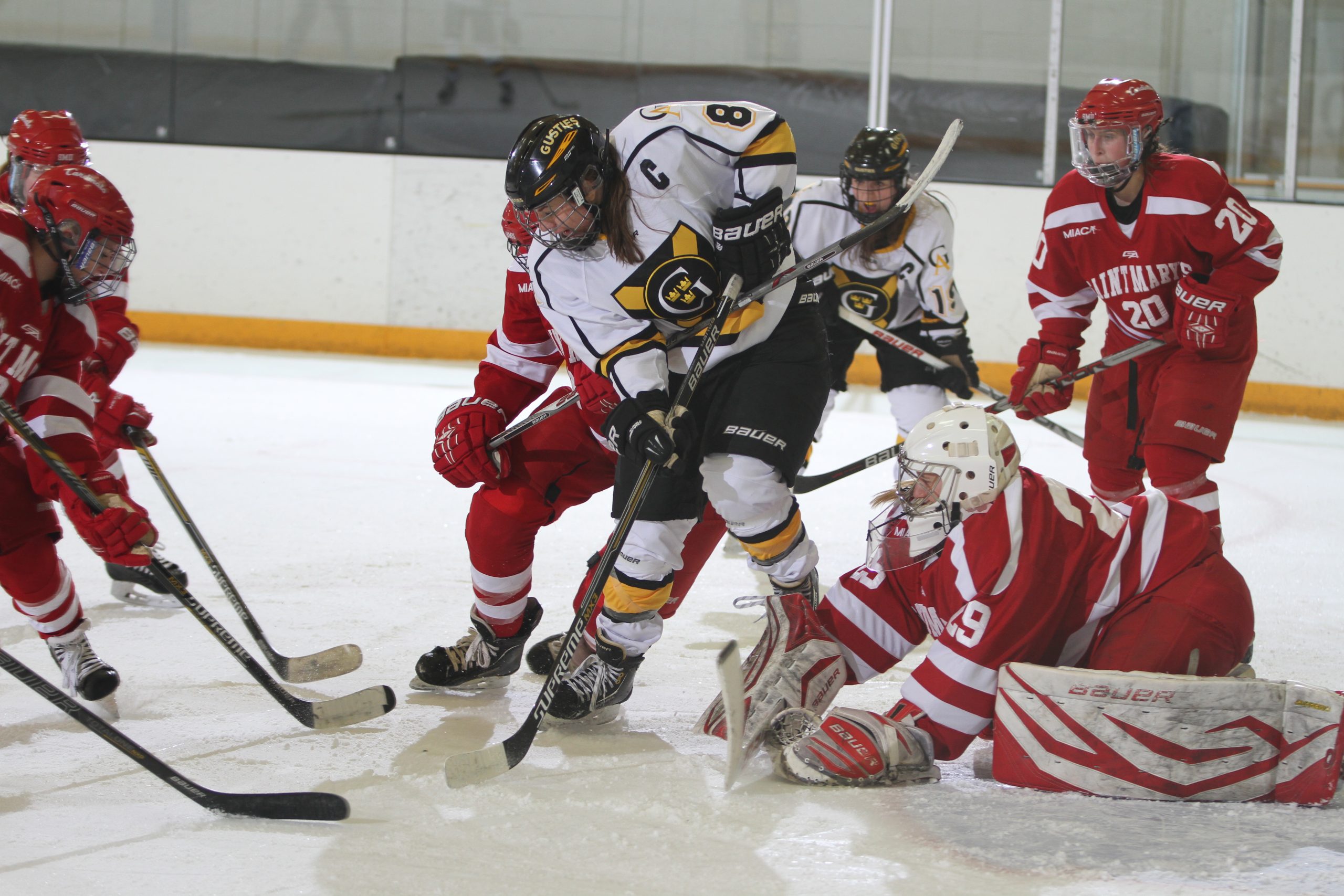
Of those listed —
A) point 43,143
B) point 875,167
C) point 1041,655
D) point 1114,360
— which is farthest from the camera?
point 875,167

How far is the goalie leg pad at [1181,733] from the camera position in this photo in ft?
5.66

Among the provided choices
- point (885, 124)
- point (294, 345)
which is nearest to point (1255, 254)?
point (885, 124)

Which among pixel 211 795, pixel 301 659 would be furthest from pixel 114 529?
pixel 211 795

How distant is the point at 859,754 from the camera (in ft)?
5.82

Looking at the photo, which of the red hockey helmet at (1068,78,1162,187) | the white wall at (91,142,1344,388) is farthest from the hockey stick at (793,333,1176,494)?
the white wall at (91,142,1344,388)

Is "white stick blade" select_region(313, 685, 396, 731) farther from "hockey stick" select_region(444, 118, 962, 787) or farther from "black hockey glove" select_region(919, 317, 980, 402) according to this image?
"black hockey glove" select_region(919, 317, 980, 402)

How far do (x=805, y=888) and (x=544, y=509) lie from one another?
1.07 m

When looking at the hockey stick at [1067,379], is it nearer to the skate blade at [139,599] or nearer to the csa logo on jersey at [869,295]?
the csa logo on jersey at [869,295]

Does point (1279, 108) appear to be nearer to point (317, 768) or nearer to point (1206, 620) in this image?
→ point (1206, 620)

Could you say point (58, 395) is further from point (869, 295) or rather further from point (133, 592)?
point (869, 295)

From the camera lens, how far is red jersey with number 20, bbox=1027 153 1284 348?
259 centimetres

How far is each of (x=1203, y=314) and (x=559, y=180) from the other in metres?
1.45

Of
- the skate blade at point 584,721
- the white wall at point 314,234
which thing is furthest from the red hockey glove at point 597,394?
the white wall at point 314,234

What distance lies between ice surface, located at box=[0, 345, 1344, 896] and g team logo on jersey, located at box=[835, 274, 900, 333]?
0.69 meters
